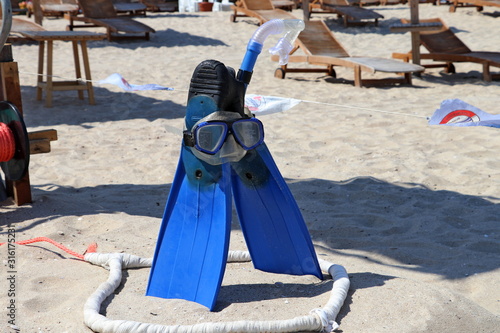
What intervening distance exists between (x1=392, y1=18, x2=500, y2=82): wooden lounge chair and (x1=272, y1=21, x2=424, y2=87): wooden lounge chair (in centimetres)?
56

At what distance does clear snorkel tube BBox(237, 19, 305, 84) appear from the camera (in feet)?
8.18

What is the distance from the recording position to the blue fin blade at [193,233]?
7.87ft

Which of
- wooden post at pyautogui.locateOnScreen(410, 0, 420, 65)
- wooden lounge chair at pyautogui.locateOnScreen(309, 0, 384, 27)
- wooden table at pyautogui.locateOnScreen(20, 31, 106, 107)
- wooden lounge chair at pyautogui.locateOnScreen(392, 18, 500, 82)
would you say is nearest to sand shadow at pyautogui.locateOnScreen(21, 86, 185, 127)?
wooden table at pyautogui.locateOnScreen(20, 31, 106, 107)

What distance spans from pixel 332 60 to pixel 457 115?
5902mm

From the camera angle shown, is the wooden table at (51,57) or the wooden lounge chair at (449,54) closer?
the wooden table at (51,57)

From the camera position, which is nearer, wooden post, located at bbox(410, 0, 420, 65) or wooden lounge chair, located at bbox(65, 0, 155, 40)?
wooden post, located at bbox(410, 0, 420, 65)

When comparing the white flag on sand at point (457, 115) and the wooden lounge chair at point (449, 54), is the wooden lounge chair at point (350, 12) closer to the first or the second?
the wooden lounge chair at point (449, 54)

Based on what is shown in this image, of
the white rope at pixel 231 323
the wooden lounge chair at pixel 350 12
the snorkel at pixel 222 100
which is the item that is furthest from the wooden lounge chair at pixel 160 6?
the white rope at pixel 231 323

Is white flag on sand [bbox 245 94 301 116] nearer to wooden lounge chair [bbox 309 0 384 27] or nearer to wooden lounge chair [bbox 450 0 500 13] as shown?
wooden lounge chair [bbox 309 0 384 27]

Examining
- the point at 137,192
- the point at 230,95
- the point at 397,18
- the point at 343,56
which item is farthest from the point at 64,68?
the point at 397,18

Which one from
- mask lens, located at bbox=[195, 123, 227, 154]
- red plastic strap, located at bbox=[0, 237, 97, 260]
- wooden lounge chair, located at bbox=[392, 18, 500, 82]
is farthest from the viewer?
wooden lounge chair, located at bbox=[392, 18, 500, 82]

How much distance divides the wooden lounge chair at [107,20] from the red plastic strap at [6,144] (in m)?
9.27

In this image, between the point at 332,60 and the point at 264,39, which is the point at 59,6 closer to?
the point at 332,60

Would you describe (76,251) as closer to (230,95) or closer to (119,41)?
(230,95)
